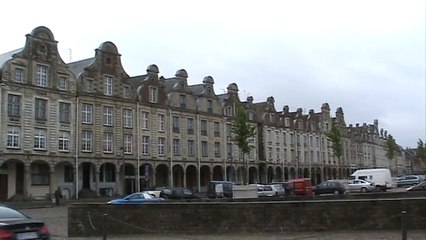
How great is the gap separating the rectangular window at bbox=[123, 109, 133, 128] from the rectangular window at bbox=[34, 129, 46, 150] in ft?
34.3

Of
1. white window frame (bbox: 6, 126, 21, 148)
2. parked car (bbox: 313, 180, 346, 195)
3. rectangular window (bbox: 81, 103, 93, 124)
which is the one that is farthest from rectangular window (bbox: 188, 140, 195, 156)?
white window frame (bbox: 6, 126, 21, 148)

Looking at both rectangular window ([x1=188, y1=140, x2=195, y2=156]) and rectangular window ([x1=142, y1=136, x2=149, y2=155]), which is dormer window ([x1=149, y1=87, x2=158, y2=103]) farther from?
rectangular window ([x1=188, y1=140, x2=195, y2=156])

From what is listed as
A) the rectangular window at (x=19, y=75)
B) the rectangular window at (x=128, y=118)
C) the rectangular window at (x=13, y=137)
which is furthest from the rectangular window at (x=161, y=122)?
the rectangular window at (x=13, y=137)

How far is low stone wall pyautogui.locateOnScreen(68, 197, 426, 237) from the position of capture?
688 inches

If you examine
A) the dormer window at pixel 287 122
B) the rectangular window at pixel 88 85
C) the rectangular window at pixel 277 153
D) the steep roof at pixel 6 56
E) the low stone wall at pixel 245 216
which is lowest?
the low stone wall at pixel 245 216

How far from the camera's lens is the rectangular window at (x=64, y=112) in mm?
53931

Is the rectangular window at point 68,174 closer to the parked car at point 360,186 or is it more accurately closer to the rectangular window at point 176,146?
the rectangular window at point 176,146

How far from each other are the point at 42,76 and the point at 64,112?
412cm

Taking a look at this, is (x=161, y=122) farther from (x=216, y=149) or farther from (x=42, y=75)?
(x=42, y=75)

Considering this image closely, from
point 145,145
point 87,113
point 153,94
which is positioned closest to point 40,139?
point 87,113

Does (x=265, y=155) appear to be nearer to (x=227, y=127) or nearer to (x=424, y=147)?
(x=227, y=127)

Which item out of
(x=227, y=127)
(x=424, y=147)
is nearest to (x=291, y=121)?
(x=227, y=127)

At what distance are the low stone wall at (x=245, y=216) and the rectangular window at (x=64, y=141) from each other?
35.4 metres

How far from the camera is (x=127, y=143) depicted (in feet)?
198
